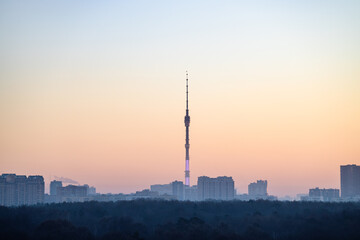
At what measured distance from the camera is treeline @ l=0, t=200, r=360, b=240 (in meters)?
91.6

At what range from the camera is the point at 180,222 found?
101625mm

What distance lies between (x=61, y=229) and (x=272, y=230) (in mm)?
33655

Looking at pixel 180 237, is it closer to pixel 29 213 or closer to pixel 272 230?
pixel 272 230

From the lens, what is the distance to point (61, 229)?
92.0 m

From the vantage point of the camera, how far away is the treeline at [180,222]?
9164 centimetres

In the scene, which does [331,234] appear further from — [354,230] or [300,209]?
[300,209]

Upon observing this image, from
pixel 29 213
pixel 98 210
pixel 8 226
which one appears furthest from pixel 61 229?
pixel 98 210

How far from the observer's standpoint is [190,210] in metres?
132

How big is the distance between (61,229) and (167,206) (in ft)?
155

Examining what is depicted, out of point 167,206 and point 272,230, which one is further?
point 167,206

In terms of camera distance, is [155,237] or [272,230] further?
[272,230]

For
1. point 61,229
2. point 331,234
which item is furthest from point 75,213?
point 331,234


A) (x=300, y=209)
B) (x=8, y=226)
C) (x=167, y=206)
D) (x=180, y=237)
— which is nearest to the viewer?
(x=180, y=237)

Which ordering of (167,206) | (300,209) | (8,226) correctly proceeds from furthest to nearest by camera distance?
1. (167,206)
2. (300,209)
3. (8,226)
